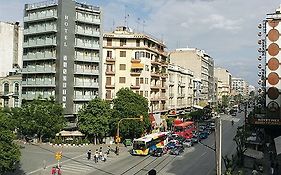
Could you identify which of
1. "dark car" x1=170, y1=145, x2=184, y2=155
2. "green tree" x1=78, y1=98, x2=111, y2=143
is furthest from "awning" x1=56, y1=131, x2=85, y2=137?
"dark car" x1=170, y1=145, x2=184, y2=155

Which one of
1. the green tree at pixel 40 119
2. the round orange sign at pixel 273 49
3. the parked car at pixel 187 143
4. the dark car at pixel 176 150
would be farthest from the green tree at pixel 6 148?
the parked car at pixel 187 143

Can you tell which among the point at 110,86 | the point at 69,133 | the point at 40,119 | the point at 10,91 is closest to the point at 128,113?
the point at 69,133

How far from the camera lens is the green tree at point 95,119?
2339 inches

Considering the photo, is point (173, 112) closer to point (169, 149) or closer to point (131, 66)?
point (131, 66)

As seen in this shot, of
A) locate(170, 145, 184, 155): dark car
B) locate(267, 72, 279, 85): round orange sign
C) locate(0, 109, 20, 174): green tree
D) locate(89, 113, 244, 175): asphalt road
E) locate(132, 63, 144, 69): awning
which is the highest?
locate(132, 63, 144, 69): awning

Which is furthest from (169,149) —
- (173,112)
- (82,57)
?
(173,112)

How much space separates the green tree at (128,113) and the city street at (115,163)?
5.09 m

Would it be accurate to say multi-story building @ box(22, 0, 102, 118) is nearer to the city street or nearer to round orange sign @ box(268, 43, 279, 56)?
the city street

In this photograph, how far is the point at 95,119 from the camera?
5928cm

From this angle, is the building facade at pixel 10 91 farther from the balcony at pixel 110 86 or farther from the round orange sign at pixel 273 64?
the round orange sign at pixel 273 64

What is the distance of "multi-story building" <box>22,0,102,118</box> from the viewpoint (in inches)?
2625

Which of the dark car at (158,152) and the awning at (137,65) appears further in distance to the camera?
the awning at (137,65)

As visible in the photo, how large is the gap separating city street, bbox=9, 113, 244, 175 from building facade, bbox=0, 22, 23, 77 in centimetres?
2961

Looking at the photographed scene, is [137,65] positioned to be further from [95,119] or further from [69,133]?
[69,133]
